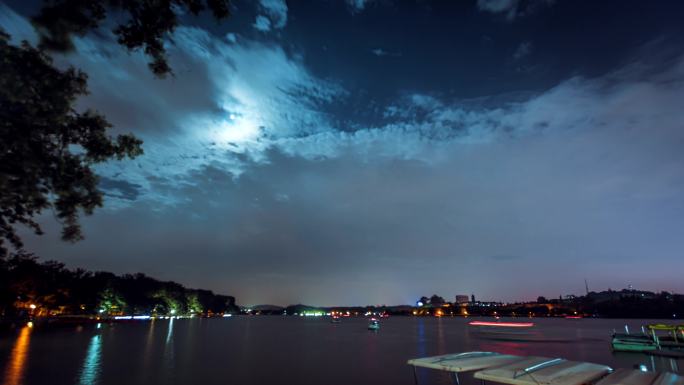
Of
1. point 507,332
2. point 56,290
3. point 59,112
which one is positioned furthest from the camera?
point 507,332

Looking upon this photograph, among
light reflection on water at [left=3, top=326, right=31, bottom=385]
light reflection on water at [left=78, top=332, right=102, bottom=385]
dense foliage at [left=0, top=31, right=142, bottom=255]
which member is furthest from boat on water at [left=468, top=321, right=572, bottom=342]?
dense foliage at [left=0, top=31, right=142, bottom=255]

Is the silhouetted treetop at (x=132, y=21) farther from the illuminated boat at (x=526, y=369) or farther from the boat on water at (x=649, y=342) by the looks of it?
the boat on water at (x=649, y=342)

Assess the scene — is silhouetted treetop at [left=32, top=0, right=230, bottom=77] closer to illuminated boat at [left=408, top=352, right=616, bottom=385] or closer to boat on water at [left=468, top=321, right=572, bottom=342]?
illuminated boat at [left=408, top=352, right=616, bottom=385]

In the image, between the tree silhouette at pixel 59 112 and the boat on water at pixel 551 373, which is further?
the boat on water at pixel 551 373

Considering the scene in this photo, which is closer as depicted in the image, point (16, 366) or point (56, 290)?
point (16, 366)

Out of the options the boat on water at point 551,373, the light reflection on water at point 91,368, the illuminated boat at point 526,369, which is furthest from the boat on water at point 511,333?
the boat on water at point 551,373

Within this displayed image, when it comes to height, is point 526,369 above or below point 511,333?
above

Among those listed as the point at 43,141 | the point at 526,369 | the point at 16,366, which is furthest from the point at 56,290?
the point at 526,369

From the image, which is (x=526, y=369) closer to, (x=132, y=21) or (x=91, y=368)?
(x=132, y=21)

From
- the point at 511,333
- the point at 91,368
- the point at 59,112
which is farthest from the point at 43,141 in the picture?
the point at 511,333

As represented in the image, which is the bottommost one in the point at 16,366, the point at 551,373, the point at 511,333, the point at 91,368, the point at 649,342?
the point at 511,333

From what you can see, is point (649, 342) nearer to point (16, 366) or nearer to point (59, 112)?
point (59, 112)

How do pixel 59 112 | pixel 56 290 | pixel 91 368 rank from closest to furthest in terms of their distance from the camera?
pixel 59 112
pixel 91 368
pixel 56 290

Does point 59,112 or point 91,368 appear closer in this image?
point 59,112
